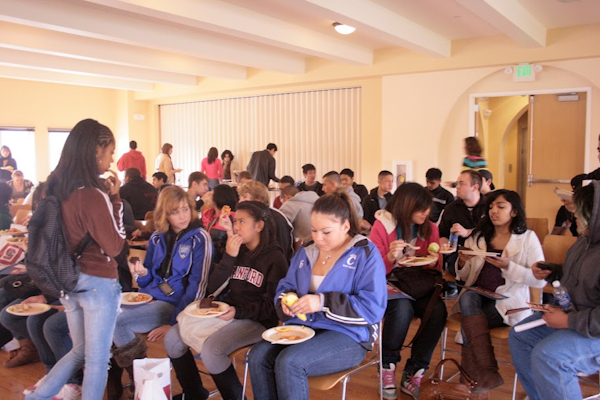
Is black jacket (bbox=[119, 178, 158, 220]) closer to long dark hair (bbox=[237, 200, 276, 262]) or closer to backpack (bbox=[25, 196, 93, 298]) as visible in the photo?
long dark hair (bbox=[237, 200, 276, 262])

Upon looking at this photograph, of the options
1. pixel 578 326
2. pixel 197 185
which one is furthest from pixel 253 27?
pixel 578 326

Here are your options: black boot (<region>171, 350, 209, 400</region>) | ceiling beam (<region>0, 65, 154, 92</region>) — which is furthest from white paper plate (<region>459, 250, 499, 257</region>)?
ceiling beam (<region>0, 65, 154, 92</region>)

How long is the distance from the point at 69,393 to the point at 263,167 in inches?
263

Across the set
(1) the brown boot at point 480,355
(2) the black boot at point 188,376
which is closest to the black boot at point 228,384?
(2) the black boot at point 188,376

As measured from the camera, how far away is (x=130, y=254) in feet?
13.0

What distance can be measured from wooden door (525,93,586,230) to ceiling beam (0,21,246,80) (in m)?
5.77

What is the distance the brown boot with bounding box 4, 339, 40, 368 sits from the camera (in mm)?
3895

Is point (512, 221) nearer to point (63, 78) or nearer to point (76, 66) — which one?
point (76, 66)

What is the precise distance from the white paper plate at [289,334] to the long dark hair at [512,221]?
1492 millimetres

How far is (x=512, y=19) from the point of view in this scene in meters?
6.25

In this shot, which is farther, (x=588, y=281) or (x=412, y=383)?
(x=412, y=383)

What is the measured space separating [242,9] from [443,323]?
189 inches

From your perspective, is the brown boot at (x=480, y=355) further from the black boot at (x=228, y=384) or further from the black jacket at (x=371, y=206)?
the black jacket at (x=371, y=206)

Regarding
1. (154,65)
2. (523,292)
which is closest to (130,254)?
(523,292)
